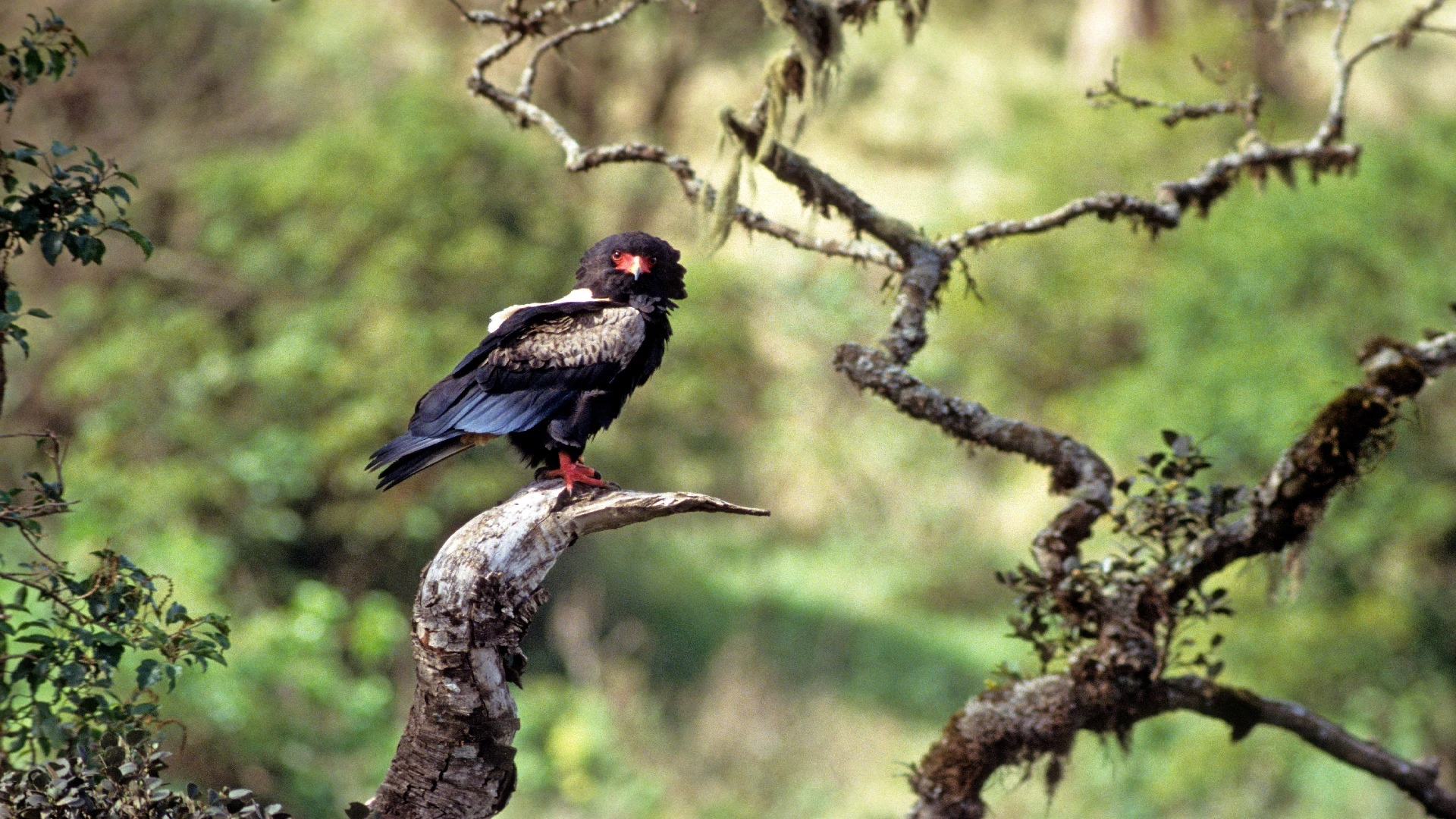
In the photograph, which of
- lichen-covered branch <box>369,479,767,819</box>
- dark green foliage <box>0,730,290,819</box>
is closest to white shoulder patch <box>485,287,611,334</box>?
lichen-covered branch <box>369,479,767,819</box>

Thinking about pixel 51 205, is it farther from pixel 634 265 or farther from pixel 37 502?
pixel 634 265

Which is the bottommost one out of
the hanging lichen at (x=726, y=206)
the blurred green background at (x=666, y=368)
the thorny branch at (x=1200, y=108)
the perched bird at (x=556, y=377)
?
the perched bird at (x=556, y=377)

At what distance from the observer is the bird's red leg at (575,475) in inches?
129

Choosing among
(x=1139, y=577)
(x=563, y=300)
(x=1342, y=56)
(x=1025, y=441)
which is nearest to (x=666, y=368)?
(x=1342, y=56)

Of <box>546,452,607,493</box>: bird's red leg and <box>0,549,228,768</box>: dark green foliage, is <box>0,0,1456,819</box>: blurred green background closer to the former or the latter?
<box>546,452,607,493</box>: bird's red leg

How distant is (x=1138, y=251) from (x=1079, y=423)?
1852 mm

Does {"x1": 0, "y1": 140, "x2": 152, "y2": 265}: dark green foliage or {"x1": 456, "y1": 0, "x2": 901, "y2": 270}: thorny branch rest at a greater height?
{"x1": 456, "y1": 0, "x2": 901, "y2": 270}: thorny branch

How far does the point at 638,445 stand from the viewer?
1109 cm

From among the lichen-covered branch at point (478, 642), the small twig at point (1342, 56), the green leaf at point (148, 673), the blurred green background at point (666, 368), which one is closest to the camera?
the lichen-covered branch at point (478, 642)

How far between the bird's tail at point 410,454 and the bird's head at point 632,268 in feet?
1.82

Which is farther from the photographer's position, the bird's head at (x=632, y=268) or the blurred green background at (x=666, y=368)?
the blurred green background at (x=666, y=368)

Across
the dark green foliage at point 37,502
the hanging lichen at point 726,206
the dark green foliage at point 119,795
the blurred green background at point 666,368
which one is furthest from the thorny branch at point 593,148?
the blurred green background at point 666,368

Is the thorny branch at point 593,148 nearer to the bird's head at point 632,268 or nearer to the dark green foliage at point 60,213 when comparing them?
the bird's head at point 632,268

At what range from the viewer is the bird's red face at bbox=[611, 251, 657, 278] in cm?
353
